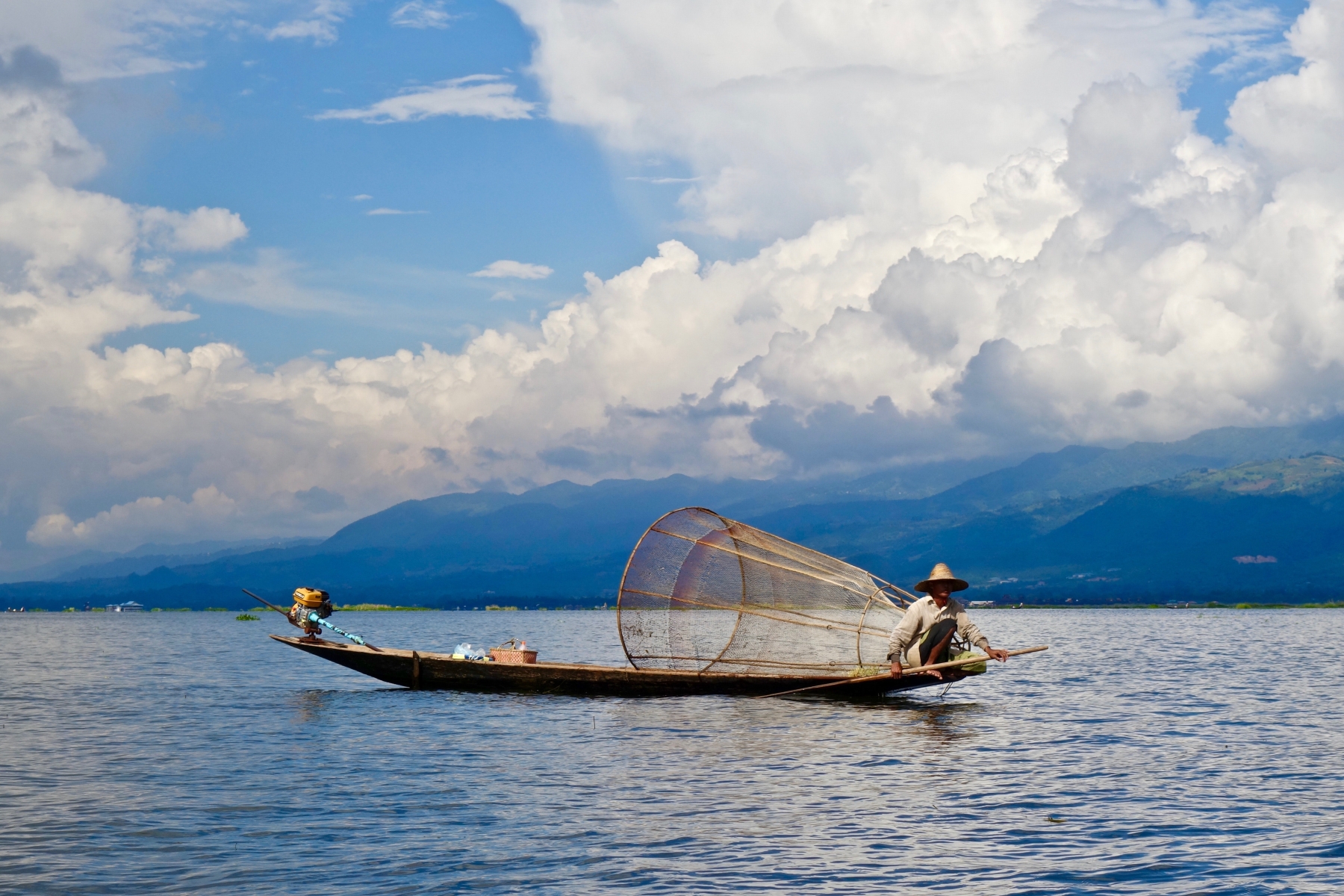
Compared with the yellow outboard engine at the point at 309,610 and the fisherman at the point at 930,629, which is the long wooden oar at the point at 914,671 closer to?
the fisherman at the point at 930,629

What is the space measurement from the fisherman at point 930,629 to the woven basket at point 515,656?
11053 mm

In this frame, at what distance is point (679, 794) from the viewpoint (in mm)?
20812

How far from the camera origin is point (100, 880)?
1561 cm

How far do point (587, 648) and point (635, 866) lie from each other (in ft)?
204

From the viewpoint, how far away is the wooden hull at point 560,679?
3338cm

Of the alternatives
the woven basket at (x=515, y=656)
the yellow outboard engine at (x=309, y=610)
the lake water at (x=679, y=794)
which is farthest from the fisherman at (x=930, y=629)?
the yellow outboard engine at (x=309, y=610)

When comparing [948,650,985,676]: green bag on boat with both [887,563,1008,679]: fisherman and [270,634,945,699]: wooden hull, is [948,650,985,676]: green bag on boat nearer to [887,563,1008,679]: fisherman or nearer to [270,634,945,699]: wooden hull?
[887,563,1008,679]: fisherman

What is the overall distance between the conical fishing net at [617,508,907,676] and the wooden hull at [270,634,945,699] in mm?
471

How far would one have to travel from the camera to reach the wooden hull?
33.4 m

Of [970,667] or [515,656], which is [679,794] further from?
[515,656]

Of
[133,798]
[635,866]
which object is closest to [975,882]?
[635,866]

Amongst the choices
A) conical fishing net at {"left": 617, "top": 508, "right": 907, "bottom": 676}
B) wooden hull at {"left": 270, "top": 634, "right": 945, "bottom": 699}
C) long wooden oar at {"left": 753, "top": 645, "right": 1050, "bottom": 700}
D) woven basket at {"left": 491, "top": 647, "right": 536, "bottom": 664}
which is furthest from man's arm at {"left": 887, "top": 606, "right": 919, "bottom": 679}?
woven basket at {"left": 491, "top": 647, "right": 536, "bottom": 664}

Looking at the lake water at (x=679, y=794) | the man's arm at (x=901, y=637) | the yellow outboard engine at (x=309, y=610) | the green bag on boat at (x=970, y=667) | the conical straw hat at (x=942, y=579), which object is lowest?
the lake water at (x=679, y=794)

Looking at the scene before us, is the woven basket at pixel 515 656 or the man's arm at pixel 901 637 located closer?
the man's arm at pixel 901 637
